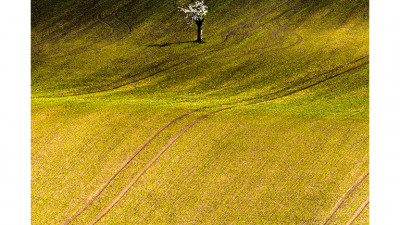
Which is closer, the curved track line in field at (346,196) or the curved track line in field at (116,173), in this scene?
the curved track line in field at (346,196)

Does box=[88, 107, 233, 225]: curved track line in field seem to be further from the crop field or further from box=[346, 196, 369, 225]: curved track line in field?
box=[346, 196, 369, 225]: curved track line in field

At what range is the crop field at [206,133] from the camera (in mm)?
17906

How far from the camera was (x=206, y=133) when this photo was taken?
74.5ft

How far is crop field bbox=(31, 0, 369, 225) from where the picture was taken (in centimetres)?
1791

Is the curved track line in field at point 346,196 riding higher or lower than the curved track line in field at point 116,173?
lower

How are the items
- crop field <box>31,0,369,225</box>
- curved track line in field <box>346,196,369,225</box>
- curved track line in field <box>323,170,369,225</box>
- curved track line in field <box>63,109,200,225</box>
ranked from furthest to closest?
crop field <box>31,0,369,225</box>, curved track line in field <box>63,109,200,225</box>, curved track line in field <box>323,170,369,225</box>, curved track line in field <box>346,196,369,225</box>

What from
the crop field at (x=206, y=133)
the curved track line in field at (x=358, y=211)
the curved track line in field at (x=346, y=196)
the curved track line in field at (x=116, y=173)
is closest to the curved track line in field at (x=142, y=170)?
the crop field at (x=206, y=133)

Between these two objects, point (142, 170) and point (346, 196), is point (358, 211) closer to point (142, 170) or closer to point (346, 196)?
point (346, 196)

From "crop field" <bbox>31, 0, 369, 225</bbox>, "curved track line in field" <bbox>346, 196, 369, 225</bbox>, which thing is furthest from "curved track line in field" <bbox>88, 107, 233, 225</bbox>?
"curved track line in field" <bbox>346, 196, 369, 225</bbox>

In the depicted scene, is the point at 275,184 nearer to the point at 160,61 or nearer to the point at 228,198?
the point at 228,198

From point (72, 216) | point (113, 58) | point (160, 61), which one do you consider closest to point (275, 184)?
point (72, 216)

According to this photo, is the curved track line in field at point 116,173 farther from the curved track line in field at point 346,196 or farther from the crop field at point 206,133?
the curved track line in field at point 346,196

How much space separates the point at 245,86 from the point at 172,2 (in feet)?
99.7

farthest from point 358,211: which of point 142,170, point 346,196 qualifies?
point 142,170
